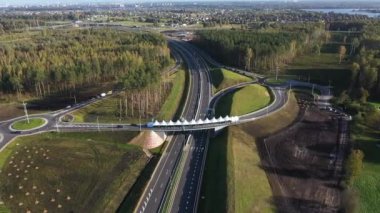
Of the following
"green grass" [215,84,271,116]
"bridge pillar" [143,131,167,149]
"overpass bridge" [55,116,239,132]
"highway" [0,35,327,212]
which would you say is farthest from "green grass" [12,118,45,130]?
"green grass" [215,84,271,116]

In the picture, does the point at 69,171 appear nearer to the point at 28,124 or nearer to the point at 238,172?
the point at 28,124

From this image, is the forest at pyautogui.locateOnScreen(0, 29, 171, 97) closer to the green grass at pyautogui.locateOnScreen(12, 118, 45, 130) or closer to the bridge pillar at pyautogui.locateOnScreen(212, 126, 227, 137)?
the green grass at pyautogui.locateOnScreen(12, 118, 45, 130)

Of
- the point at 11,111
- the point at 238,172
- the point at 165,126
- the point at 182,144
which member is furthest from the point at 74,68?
the point at 238,172

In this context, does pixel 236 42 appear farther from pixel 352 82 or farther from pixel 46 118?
pixel 46 118

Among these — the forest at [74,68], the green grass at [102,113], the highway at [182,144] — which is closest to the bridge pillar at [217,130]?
the highway at [182,144]

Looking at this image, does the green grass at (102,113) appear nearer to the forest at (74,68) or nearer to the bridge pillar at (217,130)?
the forest at (74,68)

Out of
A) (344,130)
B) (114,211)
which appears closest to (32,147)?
(114,211)

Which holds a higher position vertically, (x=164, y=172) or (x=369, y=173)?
(x=164, y=172)
